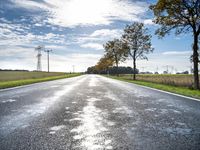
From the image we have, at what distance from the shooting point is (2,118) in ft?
24.1

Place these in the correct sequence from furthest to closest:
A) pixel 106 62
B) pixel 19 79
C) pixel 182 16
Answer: pixel 106 62 < pixel 19 79 < pixel 182 16

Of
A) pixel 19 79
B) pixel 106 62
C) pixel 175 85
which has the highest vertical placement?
pixel 106 62

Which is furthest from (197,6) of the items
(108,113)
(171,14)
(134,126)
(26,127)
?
(26,127)

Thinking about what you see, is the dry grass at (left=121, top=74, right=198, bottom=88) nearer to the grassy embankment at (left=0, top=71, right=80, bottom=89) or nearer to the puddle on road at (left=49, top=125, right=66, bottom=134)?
the grassy embankment at (left=0, top=71, right=80, bottom=89)

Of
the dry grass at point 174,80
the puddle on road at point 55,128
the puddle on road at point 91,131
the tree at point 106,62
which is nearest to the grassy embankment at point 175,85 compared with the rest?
the dry grass at point 174,80

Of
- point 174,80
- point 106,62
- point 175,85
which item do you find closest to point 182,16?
point 175,85

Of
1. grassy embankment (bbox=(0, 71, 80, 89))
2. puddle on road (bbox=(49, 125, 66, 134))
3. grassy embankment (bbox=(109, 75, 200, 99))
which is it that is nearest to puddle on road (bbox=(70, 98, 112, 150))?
puddle on road (bbox=(49, 125, 66, 134))

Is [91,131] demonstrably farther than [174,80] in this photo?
No

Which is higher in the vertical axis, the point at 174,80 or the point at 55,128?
the point at 174,80

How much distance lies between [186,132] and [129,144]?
5.40 ft

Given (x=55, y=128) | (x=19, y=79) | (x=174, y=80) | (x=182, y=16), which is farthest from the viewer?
(x=19, y=79)

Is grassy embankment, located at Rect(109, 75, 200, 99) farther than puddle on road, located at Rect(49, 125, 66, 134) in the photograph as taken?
Yes

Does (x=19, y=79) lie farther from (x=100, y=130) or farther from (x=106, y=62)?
(x=106, y=62)

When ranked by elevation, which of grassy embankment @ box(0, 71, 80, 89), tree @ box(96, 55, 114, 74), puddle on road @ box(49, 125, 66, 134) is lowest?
puddle on road @ box(49, 125, 66, 134)
